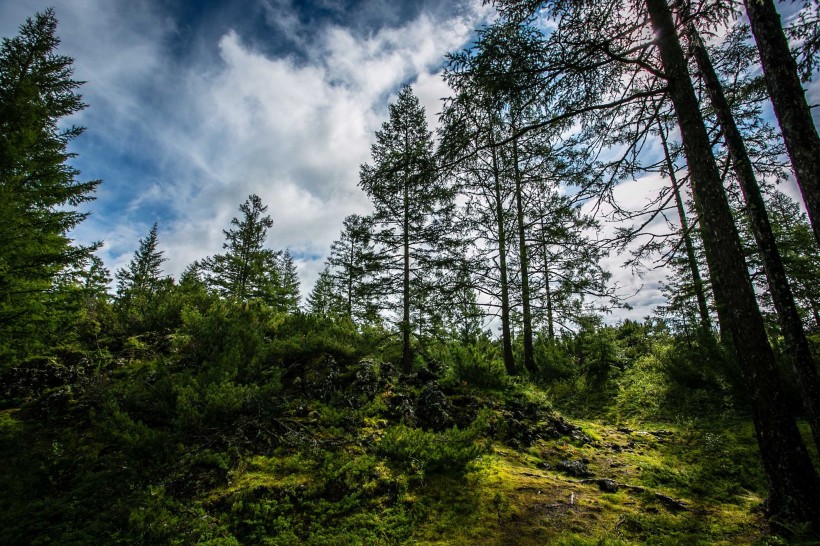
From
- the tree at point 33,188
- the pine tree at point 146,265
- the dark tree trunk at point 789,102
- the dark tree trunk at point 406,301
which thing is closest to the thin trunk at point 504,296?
the dark tree trunk at point 406,301

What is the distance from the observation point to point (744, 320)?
4.34 metres

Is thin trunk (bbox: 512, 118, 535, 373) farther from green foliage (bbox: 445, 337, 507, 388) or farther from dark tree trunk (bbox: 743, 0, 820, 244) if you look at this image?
dark tree trunk (bbox: 743, 0, 820, 244)

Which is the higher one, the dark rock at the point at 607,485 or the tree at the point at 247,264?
the tree at the point at 247,264

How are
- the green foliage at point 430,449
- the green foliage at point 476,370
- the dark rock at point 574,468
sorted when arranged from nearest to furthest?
the green foliage at point 430,449, the dark rock at point 574,468, the green foliage at point 476,370

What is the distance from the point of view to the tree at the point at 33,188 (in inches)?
272

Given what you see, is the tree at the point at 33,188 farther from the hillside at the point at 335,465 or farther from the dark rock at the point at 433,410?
the dark rock at the point at 433,410

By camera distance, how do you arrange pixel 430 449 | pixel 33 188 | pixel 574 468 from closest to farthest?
pixel 430 449 < pixel 574 468 < pixel 33 188

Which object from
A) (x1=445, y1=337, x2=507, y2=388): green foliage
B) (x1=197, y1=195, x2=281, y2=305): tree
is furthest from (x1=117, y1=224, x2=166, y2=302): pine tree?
(x1=445, y1=337, x2=507, y2=388): green foliage

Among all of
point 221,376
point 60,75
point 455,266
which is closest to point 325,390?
point 221,376

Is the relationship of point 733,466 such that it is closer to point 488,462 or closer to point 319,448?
point 488,462

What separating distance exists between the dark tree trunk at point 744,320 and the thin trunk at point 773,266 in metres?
0.23

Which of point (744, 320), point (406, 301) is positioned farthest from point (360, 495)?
point (406, 301)

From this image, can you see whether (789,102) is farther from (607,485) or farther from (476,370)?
(476,370)

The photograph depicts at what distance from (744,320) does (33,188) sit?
16.5 metres
